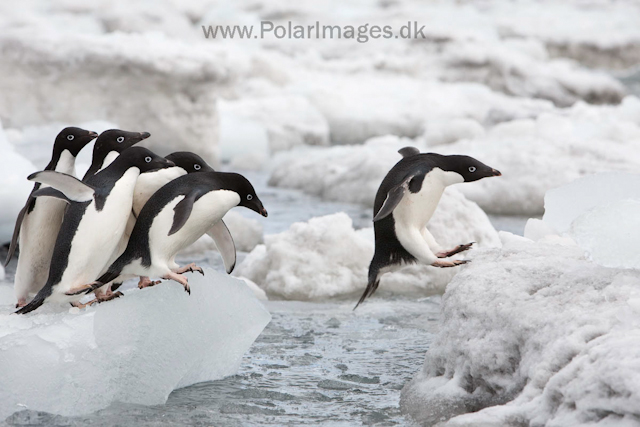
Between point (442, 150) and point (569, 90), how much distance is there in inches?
432

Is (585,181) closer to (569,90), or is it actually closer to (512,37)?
(569,90)

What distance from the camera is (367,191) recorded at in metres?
7.84

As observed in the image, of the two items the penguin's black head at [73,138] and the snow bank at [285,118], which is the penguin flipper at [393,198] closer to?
the penguin's black head at [73,138]

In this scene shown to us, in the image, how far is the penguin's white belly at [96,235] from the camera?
2.90 meters

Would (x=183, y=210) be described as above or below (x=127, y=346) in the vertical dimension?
above

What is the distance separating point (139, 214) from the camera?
3.02 m

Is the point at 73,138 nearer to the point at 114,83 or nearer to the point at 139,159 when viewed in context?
the point at 139,159

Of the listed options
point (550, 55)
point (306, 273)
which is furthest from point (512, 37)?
point (306, 273)

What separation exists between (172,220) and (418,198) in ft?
3.02

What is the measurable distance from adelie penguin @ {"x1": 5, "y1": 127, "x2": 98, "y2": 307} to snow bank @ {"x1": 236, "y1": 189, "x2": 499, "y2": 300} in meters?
1.77

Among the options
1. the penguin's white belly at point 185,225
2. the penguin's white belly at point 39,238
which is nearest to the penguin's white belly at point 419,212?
the penguin's white belly at point 185,225

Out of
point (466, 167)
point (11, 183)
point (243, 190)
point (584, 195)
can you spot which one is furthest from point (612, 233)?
point (11, 183)

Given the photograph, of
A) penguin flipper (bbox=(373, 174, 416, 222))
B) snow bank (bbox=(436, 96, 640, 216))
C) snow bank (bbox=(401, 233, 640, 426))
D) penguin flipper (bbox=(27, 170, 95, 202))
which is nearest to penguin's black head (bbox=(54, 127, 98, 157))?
penguin flipper (bbox=(27, 170, 95, 202))

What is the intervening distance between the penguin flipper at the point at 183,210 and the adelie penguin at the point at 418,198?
68 centimetres
